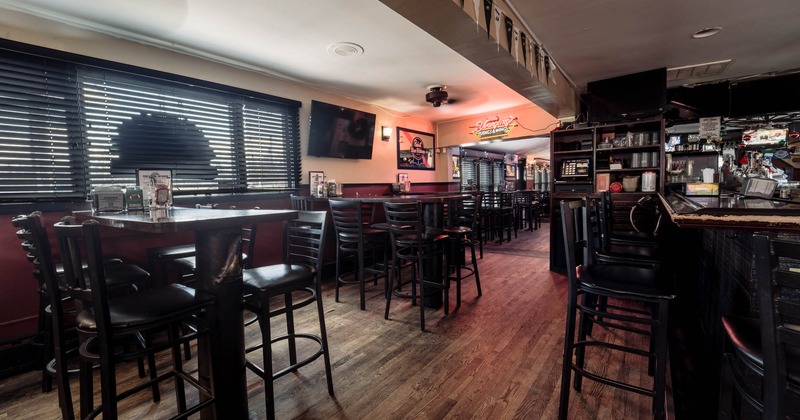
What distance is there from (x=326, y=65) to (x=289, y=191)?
156 cm

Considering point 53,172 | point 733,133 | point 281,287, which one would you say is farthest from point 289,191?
point 733,133

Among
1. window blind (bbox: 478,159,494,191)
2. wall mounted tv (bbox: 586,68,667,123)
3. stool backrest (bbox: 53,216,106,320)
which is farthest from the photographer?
window blind (bbox: 478,159,494,191)

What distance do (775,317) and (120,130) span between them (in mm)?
4007

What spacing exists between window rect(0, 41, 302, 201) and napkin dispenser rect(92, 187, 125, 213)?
919 millimetres

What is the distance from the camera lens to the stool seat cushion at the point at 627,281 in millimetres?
1447

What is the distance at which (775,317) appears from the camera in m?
0.75

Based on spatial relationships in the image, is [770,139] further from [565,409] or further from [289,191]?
[289,191]

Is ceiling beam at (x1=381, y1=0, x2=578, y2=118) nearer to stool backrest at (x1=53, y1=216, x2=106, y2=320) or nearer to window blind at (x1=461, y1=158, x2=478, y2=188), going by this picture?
stool backrest at (x1=53, y1=216, x2=106, y2=320)

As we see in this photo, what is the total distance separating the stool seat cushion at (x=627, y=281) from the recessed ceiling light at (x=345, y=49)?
2.79m

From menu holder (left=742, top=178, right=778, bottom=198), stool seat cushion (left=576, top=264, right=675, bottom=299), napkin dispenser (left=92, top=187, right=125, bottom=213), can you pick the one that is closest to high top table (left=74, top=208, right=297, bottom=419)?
napkin dispenser (left=92, top=187, right=125, bottom=213)

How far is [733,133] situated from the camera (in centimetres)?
497

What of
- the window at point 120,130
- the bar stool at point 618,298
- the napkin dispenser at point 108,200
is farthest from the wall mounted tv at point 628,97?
the napkin dispenser at point 108,200

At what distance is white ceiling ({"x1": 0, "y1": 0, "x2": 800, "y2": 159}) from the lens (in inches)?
100

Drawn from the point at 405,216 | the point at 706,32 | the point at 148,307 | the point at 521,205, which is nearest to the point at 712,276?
the point at 405,216
